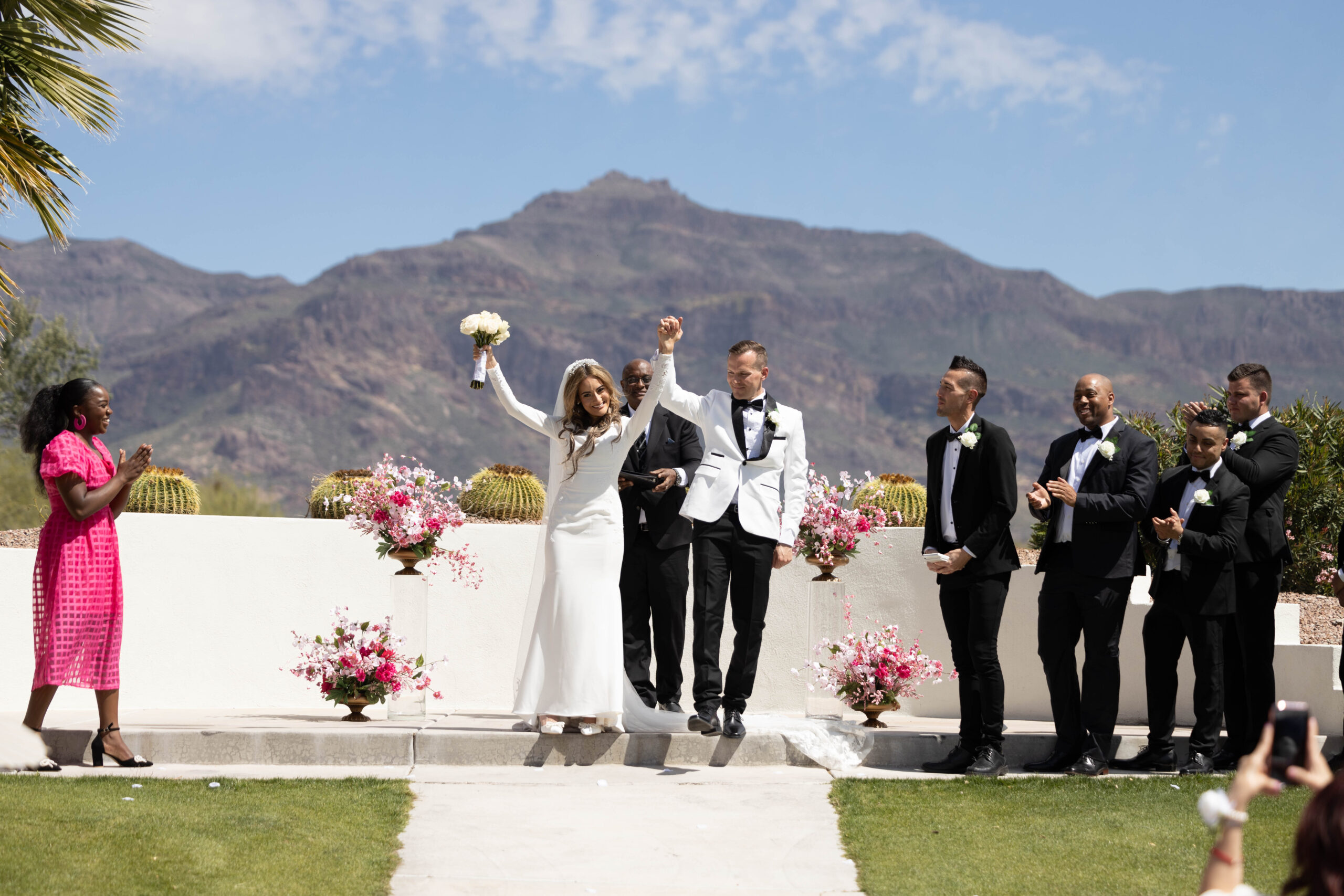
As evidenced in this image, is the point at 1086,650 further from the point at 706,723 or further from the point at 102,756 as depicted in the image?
the point at 102,756

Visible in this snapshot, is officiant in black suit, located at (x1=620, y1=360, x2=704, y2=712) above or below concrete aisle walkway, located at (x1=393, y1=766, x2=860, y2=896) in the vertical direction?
above

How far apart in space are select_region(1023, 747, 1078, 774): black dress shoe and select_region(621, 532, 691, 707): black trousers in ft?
6.72

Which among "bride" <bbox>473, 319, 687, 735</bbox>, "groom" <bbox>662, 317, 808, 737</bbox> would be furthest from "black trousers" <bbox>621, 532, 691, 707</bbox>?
"bride" <bbox>473, 319, 687, 735</bbox>

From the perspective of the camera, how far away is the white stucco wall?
9.65m

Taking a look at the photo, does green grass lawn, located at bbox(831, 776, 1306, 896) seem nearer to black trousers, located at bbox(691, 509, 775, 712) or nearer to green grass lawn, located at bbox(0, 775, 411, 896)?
black trousers, located at bbox(691, 509, 775, 712)

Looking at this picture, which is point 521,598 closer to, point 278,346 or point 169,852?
point 169,852

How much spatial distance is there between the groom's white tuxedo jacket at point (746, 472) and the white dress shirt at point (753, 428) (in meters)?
0.02

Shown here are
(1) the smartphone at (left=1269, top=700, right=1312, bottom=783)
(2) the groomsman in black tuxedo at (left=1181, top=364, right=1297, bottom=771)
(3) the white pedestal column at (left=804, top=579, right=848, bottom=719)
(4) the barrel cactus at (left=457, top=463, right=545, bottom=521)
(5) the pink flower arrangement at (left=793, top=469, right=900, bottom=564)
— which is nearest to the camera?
(1) the smartphone at (left=1269, top=700, right=1312, bottom=783)

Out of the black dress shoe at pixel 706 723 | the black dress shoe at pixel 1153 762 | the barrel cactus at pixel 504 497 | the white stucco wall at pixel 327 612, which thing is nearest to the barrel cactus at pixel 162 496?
the white stucco wall at pixel 327 612

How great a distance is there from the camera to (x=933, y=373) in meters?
178

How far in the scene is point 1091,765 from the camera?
266 inches

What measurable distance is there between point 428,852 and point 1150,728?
4.01 metres

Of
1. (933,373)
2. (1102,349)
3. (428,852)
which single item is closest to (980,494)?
(428,852)

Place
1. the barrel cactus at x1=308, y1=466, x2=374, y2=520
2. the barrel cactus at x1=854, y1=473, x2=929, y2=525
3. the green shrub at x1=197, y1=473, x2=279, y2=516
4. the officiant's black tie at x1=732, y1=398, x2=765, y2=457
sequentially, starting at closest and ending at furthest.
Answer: the officiant's black tie at x1=732, y1=398, x2=765, y2=457 < the barrel cactus at x1=308, y1=466, x2=374, y2=520 < the barrel cactus at x1=854, y1=473, x2=929, y2=525 < the green shrub at x1=197, y1=473, x2=279, y2=516
